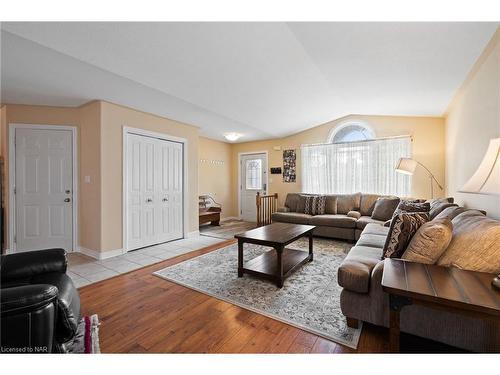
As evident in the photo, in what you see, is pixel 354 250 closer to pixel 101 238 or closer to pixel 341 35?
pixel 341 35

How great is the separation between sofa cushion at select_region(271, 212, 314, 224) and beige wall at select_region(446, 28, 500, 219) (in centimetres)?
233

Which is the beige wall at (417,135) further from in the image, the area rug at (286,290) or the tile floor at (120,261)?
the tile floor at (120,261)

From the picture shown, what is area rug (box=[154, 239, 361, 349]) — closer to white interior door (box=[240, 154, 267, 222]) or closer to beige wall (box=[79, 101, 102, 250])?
beige wall (box=[79, 101, 102, 250])

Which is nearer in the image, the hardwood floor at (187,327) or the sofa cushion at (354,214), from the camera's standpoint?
the hardwood floor at (187,327)

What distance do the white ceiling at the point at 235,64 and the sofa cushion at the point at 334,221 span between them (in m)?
2.09

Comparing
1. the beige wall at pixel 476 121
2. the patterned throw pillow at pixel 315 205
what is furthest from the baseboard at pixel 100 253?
the beige wall at pixel 476 121

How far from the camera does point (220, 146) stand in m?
6.57

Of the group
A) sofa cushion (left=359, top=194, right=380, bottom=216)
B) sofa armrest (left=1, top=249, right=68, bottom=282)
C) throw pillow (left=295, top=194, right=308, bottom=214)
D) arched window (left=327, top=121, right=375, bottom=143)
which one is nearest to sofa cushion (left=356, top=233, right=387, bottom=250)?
sofa cushion (left=359, top=194, right=380, bottom=216)

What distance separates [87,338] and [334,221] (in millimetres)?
3825

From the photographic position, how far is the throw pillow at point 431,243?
1534mm

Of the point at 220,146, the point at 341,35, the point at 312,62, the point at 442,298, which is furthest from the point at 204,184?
the point at 442,298

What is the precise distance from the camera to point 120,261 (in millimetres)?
3223

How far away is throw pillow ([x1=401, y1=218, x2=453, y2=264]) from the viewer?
1.53 m
